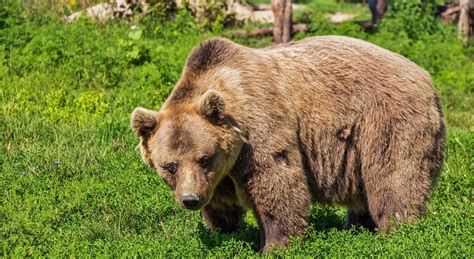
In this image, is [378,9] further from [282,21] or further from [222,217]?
[222,217]

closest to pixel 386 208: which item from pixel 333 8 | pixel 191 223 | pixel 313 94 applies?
pixel 313 94

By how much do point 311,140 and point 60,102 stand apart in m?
4.56

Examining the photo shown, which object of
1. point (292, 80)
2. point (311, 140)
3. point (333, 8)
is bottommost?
point (333, 8)

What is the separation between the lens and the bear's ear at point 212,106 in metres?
6.07

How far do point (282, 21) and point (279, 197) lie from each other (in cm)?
826

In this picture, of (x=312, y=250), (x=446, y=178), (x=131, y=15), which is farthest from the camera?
(x=131, y=15)

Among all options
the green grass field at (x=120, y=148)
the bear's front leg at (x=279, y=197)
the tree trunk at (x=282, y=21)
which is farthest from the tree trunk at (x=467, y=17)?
the bear's front leg at (x=279, y=197)

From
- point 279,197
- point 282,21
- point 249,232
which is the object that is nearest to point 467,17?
point 282,21

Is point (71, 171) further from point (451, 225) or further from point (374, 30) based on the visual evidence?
point (374, 30)

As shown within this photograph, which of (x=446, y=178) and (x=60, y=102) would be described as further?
(x=60, y=102)

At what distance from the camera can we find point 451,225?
258 inches

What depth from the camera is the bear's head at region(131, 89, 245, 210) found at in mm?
6062

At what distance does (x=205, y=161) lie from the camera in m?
6.11

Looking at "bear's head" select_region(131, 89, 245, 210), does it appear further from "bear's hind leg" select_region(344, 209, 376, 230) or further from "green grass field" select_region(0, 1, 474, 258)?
"bear's hind leg" select_region(344, 209, 376, 230)
